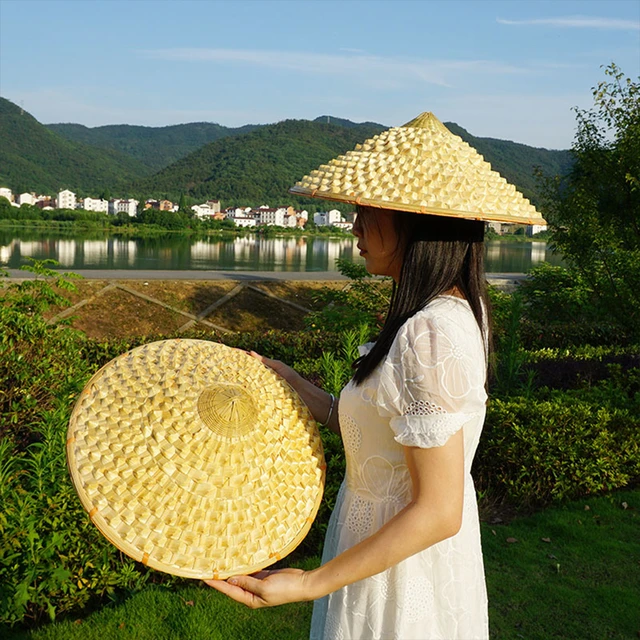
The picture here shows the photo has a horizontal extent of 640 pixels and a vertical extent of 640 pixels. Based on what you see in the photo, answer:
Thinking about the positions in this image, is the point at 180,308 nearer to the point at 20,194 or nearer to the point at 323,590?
the point at 323,590

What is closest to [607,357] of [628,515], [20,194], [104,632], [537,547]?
[628,515]

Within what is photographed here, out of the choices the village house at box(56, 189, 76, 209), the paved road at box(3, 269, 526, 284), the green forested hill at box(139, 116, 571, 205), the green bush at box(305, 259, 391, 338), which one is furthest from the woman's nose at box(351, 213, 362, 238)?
the village house at box(56, 189, 76, 209)

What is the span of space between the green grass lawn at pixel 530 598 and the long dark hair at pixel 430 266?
1.94 meters

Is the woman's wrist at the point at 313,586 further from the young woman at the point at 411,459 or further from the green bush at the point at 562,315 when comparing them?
the green bush at the point at 562,315

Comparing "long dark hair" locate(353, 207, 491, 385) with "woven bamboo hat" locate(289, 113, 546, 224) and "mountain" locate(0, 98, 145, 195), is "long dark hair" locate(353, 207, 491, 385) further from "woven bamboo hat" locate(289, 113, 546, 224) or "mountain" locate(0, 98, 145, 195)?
"mountain" locate(0, 98, 145, 195)

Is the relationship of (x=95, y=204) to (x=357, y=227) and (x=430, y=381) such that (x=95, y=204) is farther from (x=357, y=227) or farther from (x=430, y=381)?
(x=430, y=381)

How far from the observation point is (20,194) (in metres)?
96.1

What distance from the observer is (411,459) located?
124 cm

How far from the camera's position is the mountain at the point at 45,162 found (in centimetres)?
10928

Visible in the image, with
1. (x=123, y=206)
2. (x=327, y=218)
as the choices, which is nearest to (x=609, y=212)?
(x=327, y=218)

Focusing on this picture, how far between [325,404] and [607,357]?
5521mm

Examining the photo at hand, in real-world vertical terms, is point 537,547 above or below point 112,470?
below

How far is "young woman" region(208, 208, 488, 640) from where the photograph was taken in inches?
48.1

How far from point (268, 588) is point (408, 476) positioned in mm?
346
